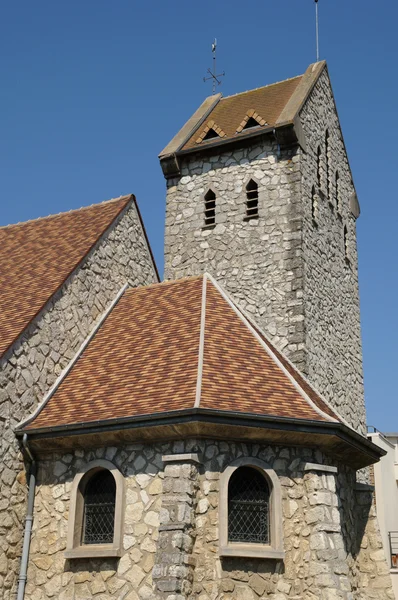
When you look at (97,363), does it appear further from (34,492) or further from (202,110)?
(202,110)

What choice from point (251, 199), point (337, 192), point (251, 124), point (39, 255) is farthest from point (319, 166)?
point (39, 255)

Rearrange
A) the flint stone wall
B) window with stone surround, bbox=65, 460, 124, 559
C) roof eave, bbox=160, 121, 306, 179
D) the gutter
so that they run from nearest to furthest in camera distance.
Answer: the flint stone wall → the gutter → window with stone surround, bbox=65, 460, 124, 559 → roof eave, bbox=160, 121, 306, 179

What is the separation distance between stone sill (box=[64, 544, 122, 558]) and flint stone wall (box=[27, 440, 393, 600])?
0.15m

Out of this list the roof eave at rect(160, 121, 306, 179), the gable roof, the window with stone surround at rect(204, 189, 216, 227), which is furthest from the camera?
the window with stone surround at rect(204, 189, 216, 227)

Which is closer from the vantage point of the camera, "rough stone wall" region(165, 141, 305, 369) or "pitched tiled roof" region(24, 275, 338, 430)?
"pitched tiled roof" region(24, 275, 338, 430)

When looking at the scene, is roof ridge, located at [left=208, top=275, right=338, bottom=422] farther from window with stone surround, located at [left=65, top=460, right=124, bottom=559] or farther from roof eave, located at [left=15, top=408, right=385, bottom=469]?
window with stone surround, located at [left=65, top=460, right=124, bottom=559]

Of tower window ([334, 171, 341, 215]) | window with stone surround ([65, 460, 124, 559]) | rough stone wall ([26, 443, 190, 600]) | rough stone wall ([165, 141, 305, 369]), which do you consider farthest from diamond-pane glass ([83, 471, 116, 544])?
tower window ([334, 171, 341, 215])

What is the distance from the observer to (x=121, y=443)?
11.8 m

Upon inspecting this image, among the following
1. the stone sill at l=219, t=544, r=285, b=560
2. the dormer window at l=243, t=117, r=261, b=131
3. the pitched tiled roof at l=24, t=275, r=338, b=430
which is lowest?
the stone sill at l=219, t=544, r=285, b=560

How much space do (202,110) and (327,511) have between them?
13569mm

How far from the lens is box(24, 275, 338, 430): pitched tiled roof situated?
1172 centimetres

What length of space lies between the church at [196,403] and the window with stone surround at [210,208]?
101mm

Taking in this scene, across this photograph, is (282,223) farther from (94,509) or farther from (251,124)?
(94,509)

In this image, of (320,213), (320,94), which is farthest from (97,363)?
(320,94)
